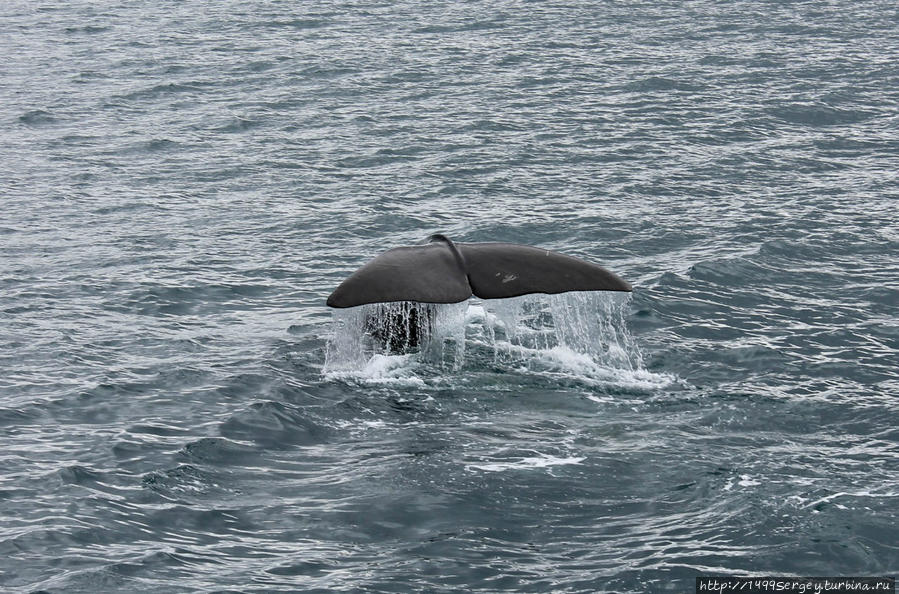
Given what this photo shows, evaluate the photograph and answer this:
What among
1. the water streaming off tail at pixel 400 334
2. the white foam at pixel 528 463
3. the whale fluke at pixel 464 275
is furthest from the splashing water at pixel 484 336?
the white foam at pixel 528 463

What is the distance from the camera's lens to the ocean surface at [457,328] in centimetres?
1000

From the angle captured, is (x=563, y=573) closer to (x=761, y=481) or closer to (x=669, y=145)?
(x=761, y=481)

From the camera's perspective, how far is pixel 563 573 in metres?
9.38

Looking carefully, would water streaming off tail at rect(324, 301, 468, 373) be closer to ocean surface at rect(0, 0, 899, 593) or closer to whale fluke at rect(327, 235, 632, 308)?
ocean surface at rect(0, 0, 899, 593)

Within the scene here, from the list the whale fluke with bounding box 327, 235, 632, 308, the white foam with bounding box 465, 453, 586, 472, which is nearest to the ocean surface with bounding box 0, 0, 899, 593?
the white foam with bounding box 465, 453, 586, 472

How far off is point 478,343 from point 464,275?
9.09 feet

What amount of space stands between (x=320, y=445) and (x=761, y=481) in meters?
4.23

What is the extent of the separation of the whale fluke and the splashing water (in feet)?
4.14

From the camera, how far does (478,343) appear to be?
14.2 metres

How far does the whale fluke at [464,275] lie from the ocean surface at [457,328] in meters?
1.47

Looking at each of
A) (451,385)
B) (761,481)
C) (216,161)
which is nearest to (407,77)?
(216,161)

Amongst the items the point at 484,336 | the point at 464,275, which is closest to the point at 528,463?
the point at 464,275

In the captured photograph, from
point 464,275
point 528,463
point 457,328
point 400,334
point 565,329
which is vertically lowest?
point 528,463

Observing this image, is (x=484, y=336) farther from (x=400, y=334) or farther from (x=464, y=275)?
(x=464, y=275)
